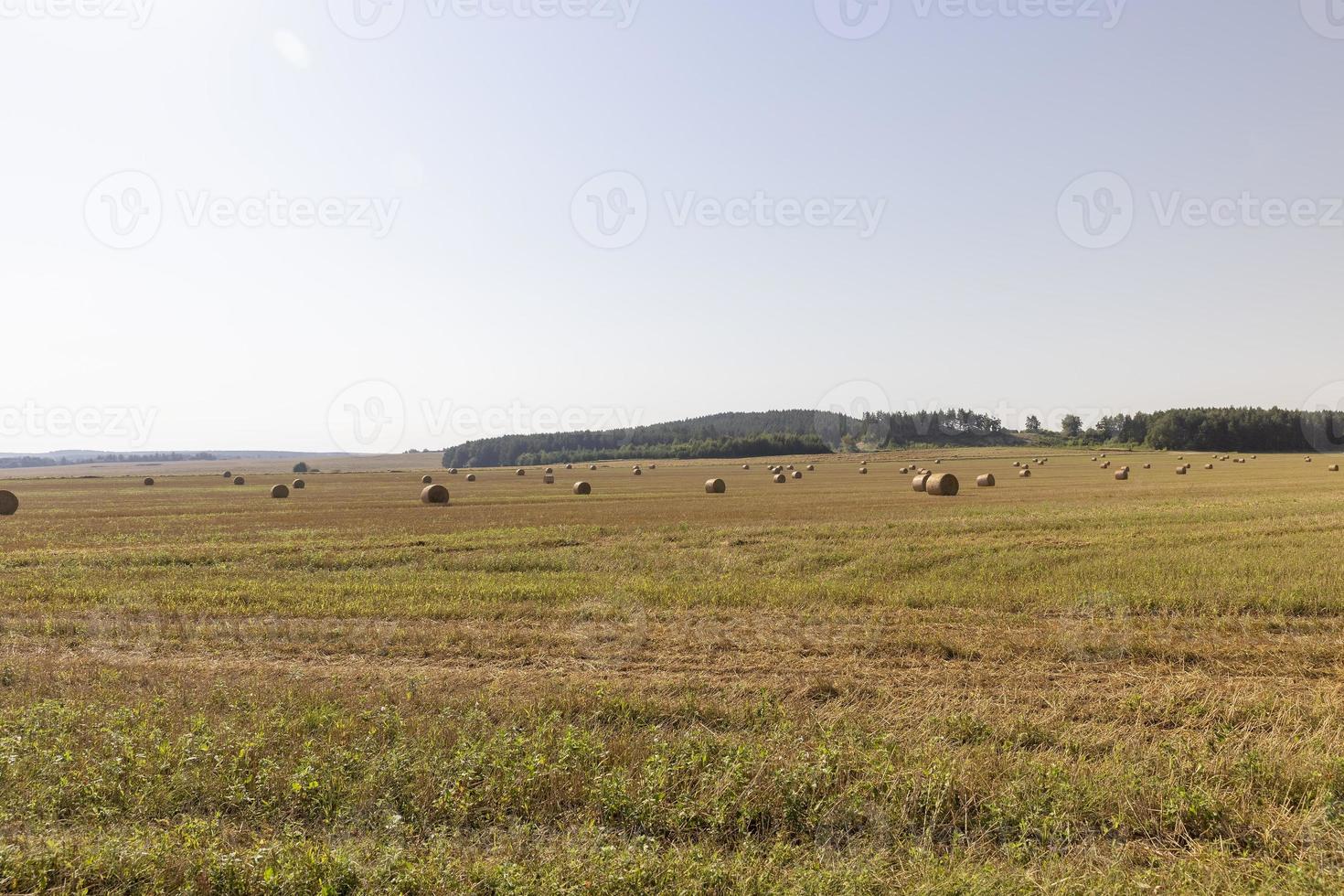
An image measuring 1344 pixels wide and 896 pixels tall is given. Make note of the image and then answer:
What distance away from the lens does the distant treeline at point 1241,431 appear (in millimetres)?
135500

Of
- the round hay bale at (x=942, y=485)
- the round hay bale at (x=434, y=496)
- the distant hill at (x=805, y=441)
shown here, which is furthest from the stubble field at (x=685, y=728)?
the distant hill at (x=805, y=441)

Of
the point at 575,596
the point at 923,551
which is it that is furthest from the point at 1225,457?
the point at 575,596

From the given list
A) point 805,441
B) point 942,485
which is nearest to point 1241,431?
point 805,441

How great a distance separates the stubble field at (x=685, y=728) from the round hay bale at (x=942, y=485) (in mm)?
27594

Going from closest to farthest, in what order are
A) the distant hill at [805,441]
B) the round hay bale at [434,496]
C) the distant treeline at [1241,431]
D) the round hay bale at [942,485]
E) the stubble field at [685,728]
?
the stubble field at [685,728] → the round hay bale at [434,496] → the round hay bale at [942,485] → the distant treeline at [1241,431] → the distant hill at [805,441]

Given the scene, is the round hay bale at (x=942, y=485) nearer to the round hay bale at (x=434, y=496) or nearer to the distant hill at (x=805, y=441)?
the round hay bale at (x=434, y=496)

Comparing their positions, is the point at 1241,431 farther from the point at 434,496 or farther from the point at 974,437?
the point at 434,496

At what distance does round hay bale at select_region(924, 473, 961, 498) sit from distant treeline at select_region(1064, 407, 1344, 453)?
113992mm

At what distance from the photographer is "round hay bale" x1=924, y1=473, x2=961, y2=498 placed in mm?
45656

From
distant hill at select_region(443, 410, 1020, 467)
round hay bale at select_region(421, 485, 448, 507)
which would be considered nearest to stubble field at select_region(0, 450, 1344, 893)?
round hay bale at select_region(421, 485, 448, 507)

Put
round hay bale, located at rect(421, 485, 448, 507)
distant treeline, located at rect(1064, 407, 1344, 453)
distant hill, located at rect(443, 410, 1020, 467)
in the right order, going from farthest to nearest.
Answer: distant hill, located at rect(443, 410, 1020, 467) < distant treeline, located at rect(1064, 407, 1344, 453) < round hay bale, located at rect(421, 485, 448, 507)

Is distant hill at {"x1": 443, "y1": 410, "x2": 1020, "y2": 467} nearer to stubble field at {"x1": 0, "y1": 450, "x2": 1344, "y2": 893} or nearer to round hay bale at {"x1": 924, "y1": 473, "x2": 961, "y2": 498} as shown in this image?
round hay bale at {"x1": 924, "y1": 473, "x2": 961, "y2": 498}

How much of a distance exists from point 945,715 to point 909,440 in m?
180

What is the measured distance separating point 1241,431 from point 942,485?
12638cm
